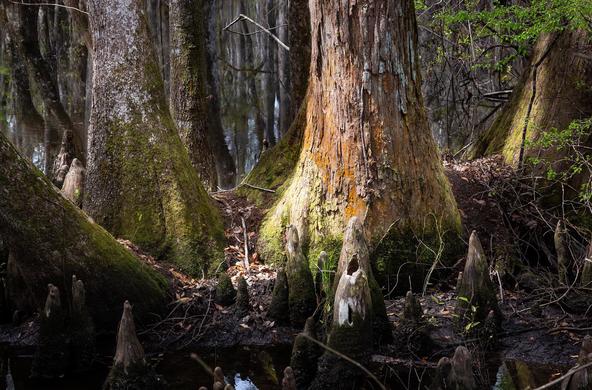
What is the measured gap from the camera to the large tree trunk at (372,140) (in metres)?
6.35

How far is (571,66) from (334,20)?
3560 mm

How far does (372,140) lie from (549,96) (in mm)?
3193

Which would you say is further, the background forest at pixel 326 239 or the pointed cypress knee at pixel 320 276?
the pointed cypress knee at pixel 320 276

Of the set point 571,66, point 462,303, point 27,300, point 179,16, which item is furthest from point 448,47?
point 27,300

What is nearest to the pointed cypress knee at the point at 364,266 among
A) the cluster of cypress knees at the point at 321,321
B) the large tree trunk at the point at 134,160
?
the cluster of cypress knees at the point at 321,321

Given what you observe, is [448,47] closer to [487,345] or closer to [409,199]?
[409,199]

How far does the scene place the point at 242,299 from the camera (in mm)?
6227

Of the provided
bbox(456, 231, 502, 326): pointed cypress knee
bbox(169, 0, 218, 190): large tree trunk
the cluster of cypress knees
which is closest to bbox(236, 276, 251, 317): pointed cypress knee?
the cluster of cypress knees

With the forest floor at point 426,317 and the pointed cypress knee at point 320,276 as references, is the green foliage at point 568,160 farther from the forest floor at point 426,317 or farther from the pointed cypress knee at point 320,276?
the pointed cypress knee at point 320,276

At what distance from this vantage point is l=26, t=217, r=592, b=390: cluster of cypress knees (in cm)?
479

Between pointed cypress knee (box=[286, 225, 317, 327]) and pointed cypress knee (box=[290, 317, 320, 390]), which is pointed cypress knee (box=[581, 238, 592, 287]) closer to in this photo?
pointed cypress knee (box=[286, 225, 317, 327])

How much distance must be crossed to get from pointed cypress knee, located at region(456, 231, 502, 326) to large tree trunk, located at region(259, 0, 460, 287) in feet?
3.21

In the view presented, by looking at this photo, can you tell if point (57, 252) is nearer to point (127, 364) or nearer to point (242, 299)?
point (127, 364)

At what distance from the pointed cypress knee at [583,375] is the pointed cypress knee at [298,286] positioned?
2.70 m
